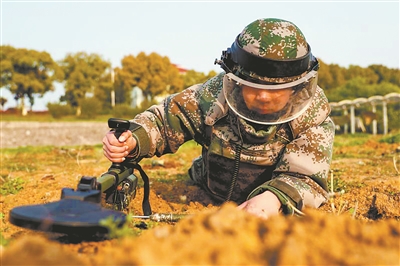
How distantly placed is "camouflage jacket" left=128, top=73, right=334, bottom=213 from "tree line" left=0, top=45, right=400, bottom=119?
4824cm

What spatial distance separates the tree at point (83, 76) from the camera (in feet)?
201

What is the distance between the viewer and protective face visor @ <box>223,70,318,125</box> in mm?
3445

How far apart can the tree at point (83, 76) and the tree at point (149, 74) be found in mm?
3732

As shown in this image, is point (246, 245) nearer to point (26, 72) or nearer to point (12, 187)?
point (12, 187)

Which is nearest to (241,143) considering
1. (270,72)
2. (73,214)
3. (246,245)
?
(270,72)

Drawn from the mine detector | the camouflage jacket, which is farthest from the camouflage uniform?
the mine detector

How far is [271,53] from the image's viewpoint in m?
3.36

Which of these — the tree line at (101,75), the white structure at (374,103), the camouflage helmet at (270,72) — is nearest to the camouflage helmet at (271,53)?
the camouflage helmet at (270,72)

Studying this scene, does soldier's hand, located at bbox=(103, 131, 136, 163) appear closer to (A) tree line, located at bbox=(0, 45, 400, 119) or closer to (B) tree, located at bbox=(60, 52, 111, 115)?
(A) tree line, located at bbox=(0, 45, 400, 119)

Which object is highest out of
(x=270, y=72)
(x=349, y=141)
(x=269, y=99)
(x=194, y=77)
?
(x=194, y=77)

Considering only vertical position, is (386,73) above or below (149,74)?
below

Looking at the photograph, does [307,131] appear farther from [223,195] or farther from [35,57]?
[35,57]

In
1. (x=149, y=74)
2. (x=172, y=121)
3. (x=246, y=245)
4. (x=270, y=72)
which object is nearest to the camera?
(x=246, y=245)

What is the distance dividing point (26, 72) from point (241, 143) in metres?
56.9
